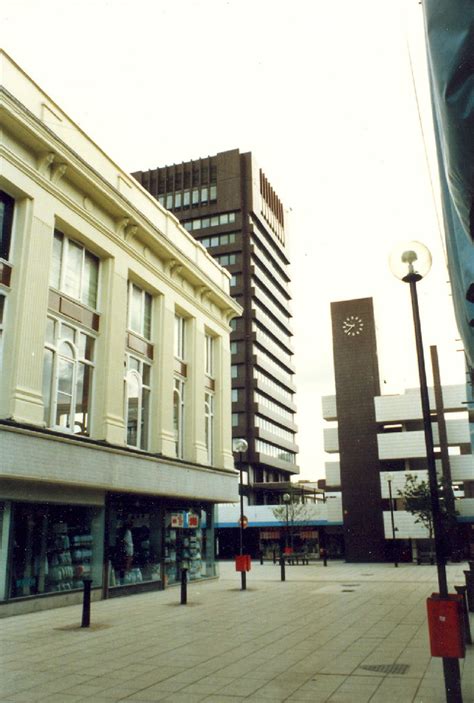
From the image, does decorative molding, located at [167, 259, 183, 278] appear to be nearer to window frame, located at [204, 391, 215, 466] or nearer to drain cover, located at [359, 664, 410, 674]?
window frame, located at [204, 391, 215, 466]

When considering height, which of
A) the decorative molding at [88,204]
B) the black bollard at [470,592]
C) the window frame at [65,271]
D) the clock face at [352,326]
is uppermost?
the clock face at [352,326]

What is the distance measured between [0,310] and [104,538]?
7825mm

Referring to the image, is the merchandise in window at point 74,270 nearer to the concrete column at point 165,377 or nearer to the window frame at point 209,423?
the concrete column at point 165,377

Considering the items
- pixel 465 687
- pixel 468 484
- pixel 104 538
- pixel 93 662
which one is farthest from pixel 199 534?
pixel 468 484

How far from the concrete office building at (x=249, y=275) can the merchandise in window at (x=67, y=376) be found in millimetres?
49522

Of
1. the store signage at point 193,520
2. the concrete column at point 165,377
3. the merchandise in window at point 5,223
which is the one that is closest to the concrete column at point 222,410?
the store signage at point 193,520

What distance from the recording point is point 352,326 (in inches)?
1809

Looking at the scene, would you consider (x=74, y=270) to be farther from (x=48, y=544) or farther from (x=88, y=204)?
(x=48, y=544)

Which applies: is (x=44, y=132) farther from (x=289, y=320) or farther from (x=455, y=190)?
(x=289, y=320)

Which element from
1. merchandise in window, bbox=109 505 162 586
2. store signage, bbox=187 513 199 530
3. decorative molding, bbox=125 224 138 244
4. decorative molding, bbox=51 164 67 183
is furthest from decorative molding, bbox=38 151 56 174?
store signage, bbox=187 513 199 530

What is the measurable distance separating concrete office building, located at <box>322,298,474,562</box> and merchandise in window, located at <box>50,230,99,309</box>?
93.4 ft

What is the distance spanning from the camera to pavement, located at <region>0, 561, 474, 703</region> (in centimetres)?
728

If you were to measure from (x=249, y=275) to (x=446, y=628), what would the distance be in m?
68.9

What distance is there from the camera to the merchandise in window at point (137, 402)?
71.2 feet
